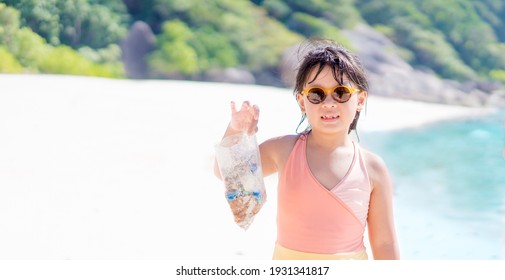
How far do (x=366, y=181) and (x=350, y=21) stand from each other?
249 inches

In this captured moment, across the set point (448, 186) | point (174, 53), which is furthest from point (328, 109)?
point (174, 53)

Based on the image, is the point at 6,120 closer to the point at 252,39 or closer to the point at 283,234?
the point at 252,39

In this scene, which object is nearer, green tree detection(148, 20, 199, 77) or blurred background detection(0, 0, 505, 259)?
blurred background detection(0, 0, 505, 259)

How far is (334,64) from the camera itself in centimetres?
129

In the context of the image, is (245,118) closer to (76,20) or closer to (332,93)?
(332,93)

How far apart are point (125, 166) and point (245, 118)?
3.18m

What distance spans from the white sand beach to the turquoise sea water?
424mm

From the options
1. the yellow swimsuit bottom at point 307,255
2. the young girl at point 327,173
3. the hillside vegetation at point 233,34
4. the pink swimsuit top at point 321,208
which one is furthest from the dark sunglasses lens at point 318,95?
the hillside vegetation at point 233,34

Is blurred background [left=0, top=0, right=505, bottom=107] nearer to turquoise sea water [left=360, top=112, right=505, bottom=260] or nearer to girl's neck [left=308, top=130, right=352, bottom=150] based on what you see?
turquoise sea water [left=360, top=112, right=505, bottom=260]

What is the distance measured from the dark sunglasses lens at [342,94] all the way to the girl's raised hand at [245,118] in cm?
14

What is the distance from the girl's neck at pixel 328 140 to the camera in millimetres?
1319

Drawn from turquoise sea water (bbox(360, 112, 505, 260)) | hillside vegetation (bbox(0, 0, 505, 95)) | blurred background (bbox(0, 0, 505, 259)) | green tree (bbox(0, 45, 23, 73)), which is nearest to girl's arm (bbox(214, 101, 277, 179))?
blurred background (bbox(0, 0, 505, 259))

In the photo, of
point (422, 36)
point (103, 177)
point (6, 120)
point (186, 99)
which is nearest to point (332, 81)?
point (103, 177)

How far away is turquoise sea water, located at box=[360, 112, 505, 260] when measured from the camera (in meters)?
3.55
